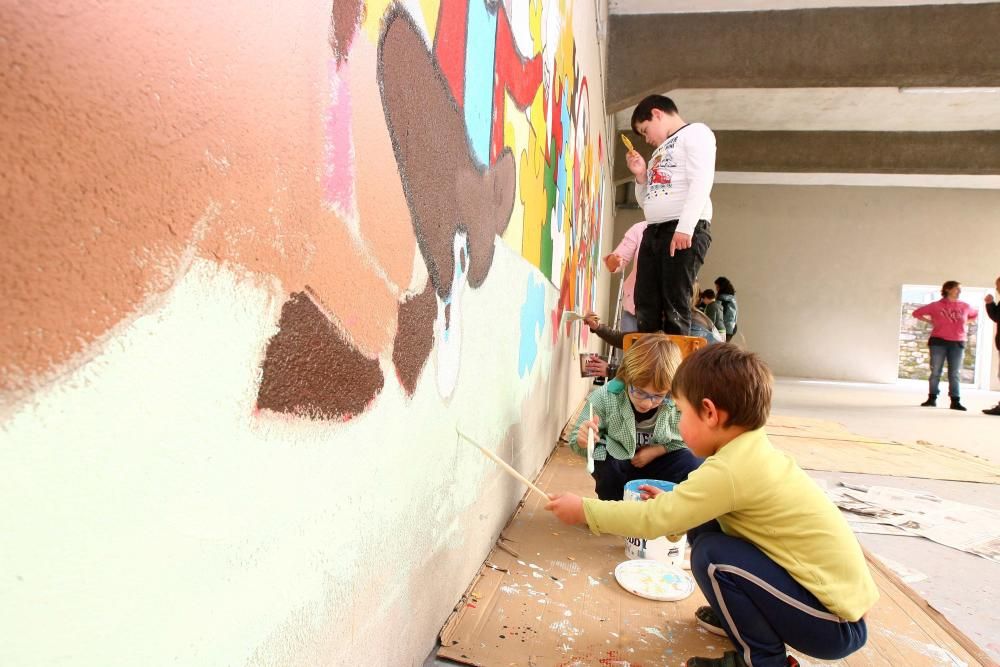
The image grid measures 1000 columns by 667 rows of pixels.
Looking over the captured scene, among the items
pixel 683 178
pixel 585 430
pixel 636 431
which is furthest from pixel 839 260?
pixel 585 430

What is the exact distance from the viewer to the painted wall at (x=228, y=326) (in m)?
0.38

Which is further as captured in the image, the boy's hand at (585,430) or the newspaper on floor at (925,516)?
the newspaper on floor at (925,516)

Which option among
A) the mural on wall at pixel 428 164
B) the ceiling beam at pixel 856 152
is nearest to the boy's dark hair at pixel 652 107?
the mural on wall at pixel 428 164

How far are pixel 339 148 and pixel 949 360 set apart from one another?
8.46 metres

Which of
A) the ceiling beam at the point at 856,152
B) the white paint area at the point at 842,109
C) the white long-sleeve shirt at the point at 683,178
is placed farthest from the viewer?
the ceiling beam at the point at 856,152

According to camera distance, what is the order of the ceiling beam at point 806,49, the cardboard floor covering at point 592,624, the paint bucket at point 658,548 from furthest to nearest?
the ceiling beam at point 806,49 < the paint bucket at point 658,548 < the cardboard floor covering at point 592,624

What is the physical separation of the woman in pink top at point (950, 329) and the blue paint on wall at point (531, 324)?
668 centimetres

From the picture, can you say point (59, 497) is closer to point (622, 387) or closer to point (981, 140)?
point (622, 387)

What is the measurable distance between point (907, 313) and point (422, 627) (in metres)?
12.5

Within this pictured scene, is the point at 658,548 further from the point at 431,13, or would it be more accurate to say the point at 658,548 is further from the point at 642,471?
the point at 431,13

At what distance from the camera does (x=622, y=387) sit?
217 centimetres

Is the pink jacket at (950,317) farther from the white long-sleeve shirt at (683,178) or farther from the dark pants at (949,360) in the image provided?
the white long-sleeve shirt at (683,178)

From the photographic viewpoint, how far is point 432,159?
1083 millimetres

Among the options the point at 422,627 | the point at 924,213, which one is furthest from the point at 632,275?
the point at 924,213
